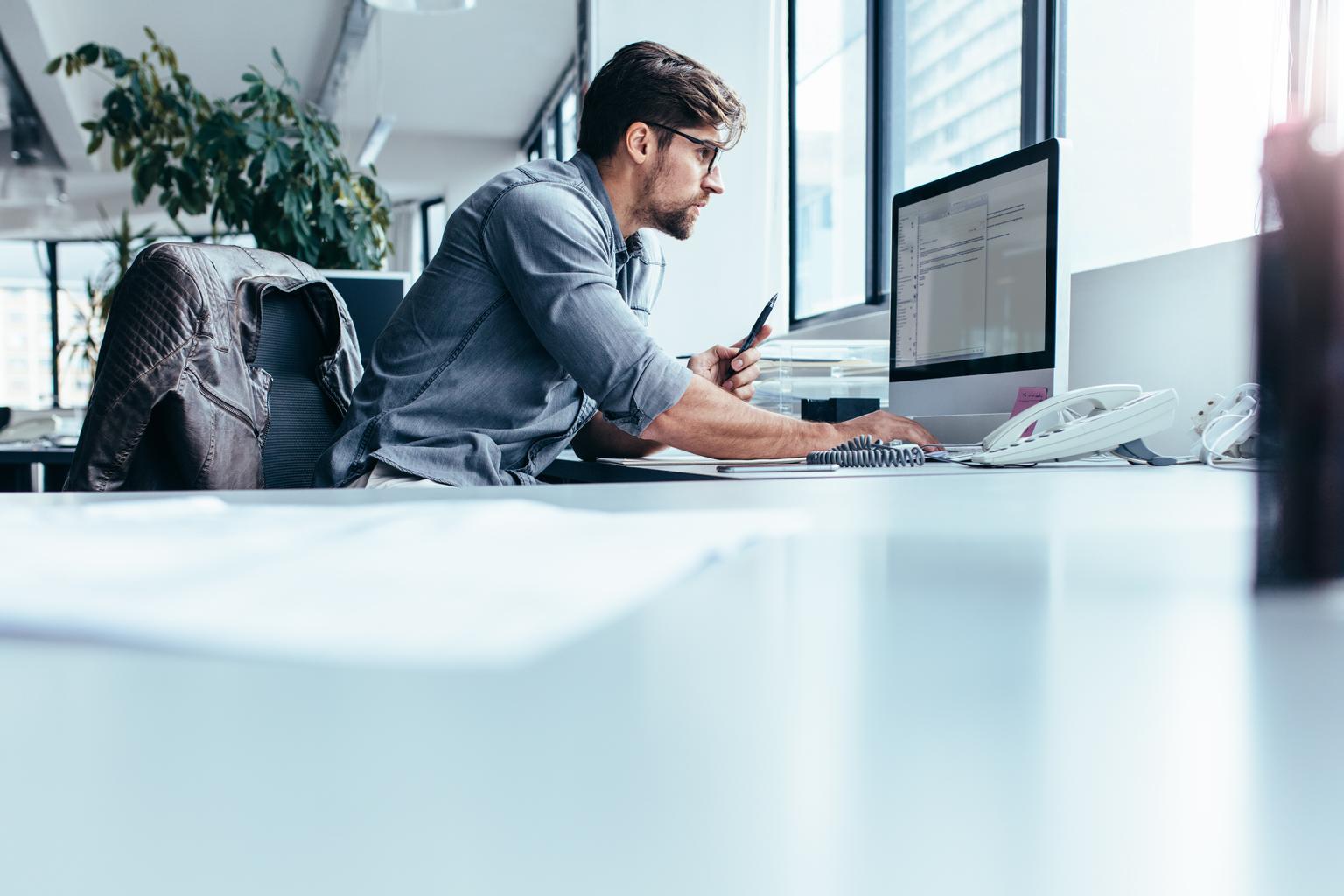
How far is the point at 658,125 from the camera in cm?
185

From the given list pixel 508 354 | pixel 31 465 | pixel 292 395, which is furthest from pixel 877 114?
pixel 31 465

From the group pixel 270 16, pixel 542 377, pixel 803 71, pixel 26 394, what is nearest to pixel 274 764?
pixel 542 377

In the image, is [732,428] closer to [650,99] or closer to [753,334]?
[753,334]

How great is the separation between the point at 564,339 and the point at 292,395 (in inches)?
21.6

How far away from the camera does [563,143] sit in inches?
295

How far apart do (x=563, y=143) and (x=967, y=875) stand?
7.74 meters

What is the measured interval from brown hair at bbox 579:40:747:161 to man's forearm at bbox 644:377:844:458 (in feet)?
1.80

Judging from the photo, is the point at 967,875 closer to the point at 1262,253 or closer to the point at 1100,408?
the point at 1262,253

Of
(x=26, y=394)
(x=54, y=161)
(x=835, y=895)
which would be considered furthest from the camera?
(x=26, y=394)

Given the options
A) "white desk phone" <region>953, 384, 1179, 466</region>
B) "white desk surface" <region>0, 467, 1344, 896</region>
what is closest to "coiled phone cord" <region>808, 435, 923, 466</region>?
"white desk phone" <region>953, 384, 1179, 466</region>

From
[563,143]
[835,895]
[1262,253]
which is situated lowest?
[835,895]

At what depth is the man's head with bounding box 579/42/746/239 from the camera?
6.07 ft

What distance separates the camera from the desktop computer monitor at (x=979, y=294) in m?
1.47

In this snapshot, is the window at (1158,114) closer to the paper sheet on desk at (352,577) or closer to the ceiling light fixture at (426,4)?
the paper sheet on desk at (352,577)
